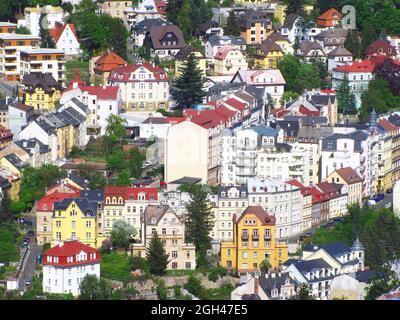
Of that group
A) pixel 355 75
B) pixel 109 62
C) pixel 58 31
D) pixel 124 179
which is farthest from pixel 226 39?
pixel 124 179

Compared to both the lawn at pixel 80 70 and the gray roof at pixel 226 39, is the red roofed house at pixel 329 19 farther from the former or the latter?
the lawn at pixel 80 70

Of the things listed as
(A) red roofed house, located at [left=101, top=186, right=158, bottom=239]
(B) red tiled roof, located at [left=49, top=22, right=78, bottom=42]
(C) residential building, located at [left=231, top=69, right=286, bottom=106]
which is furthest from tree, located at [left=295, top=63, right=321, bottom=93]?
(A) red roofed house, located at [left=101, top=186, right=158, bottom=239]

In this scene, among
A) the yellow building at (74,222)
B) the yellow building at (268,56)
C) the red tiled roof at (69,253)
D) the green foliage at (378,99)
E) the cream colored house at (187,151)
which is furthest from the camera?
the yellow building at (268,56)

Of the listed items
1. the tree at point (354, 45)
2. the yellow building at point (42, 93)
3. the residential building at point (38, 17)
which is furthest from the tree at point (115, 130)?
the tree at point (354, 45)

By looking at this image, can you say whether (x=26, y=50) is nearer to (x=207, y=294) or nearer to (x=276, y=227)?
(x=276, y=227)

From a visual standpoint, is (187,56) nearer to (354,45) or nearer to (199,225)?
(354,45)
